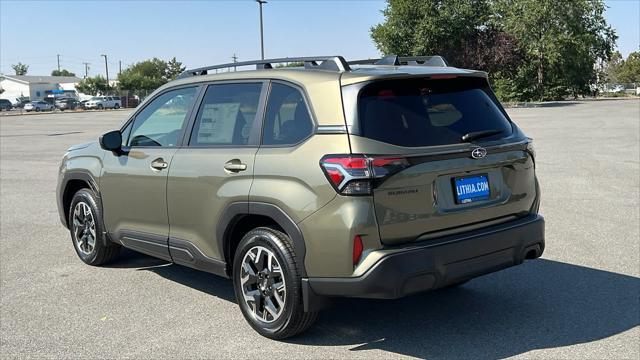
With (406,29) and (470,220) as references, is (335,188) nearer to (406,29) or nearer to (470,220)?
(470,220)

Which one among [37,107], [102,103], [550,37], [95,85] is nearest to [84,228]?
[550,37]

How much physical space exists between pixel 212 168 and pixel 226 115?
45 cm

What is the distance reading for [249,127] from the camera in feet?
14.4

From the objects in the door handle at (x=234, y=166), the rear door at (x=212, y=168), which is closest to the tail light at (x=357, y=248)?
the rear door at (x=212, y=168)

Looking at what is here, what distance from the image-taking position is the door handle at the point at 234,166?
4.26 meters

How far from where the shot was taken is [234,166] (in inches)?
170

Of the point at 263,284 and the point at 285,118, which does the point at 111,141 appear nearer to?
the point at 285,118

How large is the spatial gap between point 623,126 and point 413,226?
2308 cm

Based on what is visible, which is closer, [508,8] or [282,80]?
[282,80]

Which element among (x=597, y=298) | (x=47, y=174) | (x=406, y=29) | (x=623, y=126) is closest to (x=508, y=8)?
(x=406, y=29)

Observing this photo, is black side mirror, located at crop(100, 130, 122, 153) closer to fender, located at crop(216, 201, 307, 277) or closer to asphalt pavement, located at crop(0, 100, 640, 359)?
asphalt pavement, located at crop(0, 100, 640, 359)

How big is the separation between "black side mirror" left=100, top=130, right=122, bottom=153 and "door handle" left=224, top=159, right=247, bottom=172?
5.13 ft

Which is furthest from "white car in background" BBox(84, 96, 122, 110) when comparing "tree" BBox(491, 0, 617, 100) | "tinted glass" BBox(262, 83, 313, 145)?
"tinted glass" BBox(262, 83, 313, 145)

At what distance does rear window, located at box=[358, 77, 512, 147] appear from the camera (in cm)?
377
